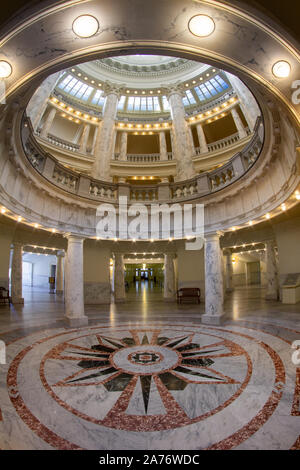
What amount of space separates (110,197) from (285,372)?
27.7 ft

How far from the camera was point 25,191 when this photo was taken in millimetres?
6934

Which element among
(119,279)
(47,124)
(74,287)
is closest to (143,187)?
(74,287)

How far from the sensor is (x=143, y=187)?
10.5 meters

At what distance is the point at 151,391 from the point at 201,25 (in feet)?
15.4

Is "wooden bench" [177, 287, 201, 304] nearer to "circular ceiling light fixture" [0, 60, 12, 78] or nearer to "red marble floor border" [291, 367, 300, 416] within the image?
"red marble floor border" [291, 367, 300, 416]

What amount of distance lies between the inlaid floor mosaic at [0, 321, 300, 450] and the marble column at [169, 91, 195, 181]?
1048cm

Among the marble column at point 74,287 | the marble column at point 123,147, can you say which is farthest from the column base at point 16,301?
the marble column at point 123,147

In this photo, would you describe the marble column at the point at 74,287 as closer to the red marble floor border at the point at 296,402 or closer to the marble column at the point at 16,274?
the marble column at the point at 16,274

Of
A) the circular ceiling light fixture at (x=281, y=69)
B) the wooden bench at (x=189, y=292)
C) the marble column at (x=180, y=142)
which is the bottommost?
the wooden bench at (x=189, y=292)

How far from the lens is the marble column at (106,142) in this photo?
Result: 50.3 feet

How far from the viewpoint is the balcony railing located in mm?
6793

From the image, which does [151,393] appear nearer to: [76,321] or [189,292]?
[76,321]

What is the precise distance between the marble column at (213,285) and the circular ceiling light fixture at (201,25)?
22.1ft

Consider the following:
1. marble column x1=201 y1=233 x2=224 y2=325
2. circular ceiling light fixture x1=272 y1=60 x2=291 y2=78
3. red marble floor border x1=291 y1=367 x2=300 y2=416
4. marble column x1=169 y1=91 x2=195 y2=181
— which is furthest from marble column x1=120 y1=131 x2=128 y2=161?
red marble floor border x1=291 y1=367 x2=300 y2=416
